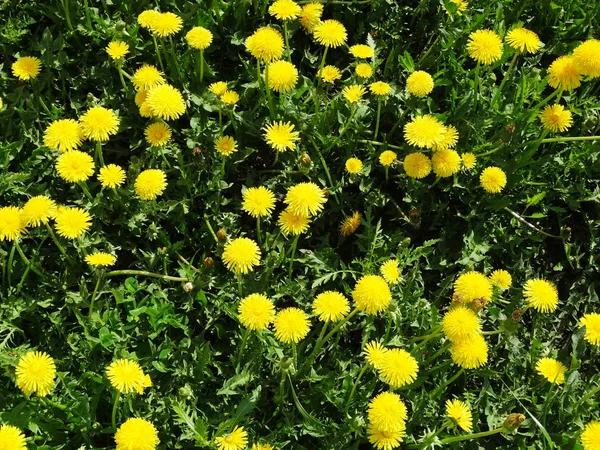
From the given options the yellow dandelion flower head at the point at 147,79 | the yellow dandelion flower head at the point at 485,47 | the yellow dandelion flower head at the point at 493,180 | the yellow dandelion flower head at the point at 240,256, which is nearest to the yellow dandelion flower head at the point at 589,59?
Result: the yellow dandelion flower head at the point at 485,47

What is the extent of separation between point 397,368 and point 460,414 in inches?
14.0

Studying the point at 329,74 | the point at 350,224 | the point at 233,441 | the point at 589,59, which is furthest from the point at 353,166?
the point at 233,441

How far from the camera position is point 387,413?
2203mm

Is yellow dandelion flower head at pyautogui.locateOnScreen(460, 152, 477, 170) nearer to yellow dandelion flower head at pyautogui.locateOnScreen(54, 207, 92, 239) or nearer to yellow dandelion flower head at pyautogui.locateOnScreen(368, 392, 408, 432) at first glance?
yellow dandelion flower head at pyautogui.locateOnScreen(368, 392, 408, 432)

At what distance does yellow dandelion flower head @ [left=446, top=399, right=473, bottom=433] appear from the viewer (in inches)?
93.6

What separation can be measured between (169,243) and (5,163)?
0.83m

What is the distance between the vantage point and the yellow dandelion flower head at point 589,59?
271cm

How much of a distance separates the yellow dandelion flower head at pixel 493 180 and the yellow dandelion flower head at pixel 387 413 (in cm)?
115

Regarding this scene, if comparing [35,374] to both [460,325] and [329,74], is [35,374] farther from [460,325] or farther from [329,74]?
[329,74]

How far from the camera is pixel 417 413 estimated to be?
251 centimetres

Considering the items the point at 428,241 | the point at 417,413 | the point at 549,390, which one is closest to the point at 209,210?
the point at 428,241

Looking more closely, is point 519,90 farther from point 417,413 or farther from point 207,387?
point 207,387

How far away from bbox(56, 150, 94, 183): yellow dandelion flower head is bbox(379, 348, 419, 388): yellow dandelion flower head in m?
1.42

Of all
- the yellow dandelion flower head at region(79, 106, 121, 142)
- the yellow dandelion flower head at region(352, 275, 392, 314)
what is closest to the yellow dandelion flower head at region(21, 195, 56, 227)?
→ the yellow dandelion flower head at region(79, 106, 121, 142)
